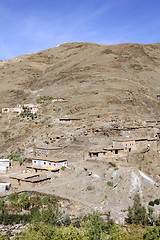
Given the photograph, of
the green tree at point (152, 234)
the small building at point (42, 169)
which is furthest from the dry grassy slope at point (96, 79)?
the green tree at point (152, 234)

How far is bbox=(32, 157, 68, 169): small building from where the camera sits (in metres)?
28.3

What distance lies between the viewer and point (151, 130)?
1474 inches

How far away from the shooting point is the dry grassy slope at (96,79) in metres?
48.2

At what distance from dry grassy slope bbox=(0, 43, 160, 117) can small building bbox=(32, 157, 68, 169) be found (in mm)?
15855

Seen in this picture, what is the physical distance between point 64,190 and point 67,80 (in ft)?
150

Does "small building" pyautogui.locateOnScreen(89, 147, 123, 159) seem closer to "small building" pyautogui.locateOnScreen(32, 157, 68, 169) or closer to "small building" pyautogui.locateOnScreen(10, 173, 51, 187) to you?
"small building" pyautogui.locateOnScreen(32, 157, 68, 169)

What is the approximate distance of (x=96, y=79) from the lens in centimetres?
6003

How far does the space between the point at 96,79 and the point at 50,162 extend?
35.7 metres

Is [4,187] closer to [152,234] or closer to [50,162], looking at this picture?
[50,162]

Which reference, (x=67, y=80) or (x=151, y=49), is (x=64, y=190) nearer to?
(x=67, y=80)

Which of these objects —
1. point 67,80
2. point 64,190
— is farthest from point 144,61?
point 64,190

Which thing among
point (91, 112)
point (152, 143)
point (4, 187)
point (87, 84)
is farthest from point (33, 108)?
point (152, 143)

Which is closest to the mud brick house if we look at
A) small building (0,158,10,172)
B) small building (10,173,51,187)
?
small building (10,173,51,187)

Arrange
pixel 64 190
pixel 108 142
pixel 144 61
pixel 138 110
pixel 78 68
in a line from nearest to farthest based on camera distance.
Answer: pixel 64 190 → pixel 108 142 → pixel 138 110 → pixel 78 68 → pixel 144 61
